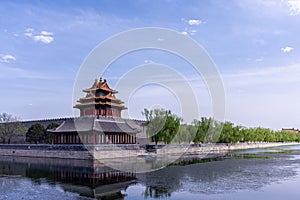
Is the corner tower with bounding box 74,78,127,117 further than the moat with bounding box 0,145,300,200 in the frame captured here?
Yes

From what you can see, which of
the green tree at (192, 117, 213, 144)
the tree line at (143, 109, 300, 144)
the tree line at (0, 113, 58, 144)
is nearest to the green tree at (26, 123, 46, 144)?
the tree line at (0, 113, 58, 144)

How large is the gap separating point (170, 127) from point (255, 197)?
30612mm

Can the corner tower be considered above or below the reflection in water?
above

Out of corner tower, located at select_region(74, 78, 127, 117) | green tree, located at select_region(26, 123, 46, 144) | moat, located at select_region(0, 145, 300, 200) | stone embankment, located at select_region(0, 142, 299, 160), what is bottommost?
moat, located at select_region(0, 145, 300, 200)

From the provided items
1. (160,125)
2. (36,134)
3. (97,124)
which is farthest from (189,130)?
(36,134)

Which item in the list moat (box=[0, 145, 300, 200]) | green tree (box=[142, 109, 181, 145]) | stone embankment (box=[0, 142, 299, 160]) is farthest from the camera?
green tree (box=[142, 109, 181, 145])

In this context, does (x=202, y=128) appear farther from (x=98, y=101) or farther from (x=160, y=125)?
(x=98, y=101)

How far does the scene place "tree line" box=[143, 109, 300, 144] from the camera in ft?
148

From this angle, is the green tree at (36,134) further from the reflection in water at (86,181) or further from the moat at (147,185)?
the moat at (147,185)

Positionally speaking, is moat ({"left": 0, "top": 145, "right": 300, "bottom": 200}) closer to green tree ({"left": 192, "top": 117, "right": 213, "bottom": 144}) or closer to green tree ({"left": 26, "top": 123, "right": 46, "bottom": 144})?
green tree ({"left": 26, "top": 123, "right": 46, "bottom": 144})

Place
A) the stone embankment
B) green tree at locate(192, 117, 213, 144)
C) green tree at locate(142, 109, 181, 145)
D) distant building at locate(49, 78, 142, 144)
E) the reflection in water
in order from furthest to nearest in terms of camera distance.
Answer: green tree at locate(192, 117, 213, 144) < green tree at locate(142, 109, 181, 145) < distant building at locate(49, 78, 142, 144) < the stone embankment < the reflection in water

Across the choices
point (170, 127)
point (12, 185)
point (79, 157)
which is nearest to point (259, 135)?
point (170, 127)

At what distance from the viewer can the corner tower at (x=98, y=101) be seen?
4741cm

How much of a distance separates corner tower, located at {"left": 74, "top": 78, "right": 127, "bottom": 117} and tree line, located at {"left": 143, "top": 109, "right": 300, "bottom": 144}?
646 cm
